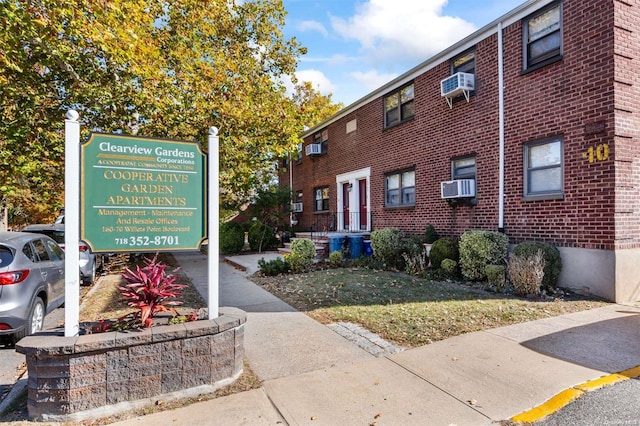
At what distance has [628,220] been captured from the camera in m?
7.14

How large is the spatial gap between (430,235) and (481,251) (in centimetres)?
240

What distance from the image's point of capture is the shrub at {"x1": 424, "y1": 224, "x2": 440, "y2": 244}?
1080 centimetres

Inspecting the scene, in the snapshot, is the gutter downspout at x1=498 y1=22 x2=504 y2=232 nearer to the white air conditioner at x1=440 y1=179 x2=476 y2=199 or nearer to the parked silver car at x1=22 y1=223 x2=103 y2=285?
the white air conditioner at x1=440 y1=179 x2=476 y2=199

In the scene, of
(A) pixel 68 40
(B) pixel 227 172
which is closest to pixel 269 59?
(B) pixel 227 172

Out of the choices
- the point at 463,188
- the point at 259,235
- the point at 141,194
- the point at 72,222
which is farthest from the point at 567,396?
the point at 259,235

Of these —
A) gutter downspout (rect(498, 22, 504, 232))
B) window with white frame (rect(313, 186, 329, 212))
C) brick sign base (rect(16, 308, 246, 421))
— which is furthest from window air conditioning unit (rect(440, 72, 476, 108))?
brick sign base (rect(16, 308, 246, 421))

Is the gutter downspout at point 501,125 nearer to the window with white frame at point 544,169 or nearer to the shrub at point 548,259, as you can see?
the window with white frame at point 544,169

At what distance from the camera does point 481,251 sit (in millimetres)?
8484

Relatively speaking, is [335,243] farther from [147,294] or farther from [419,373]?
[147,294]

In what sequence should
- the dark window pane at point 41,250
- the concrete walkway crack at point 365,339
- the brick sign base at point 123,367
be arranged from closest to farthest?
1. the brick sign base at point 123,367
2. the concrete walkway crack at point 365,339
3. the dark window pane at point 41,250

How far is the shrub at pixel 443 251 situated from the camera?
9.66 m

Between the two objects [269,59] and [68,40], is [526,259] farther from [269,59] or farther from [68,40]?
[269,59]

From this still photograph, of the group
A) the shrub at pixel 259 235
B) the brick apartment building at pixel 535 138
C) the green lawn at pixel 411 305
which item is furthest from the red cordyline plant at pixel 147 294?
the shrub at pixel 259 235

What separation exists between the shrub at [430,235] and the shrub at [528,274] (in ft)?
10.9
